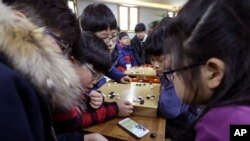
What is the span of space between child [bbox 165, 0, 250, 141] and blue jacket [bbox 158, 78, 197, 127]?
0.46 metres

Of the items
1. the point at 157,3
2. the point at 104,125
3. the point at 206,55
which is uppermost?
the point at 157,3

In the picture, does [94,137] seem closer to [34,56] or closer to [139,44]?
[34,56]

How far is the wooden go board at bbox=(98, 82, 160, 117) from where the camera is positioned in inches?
40.4

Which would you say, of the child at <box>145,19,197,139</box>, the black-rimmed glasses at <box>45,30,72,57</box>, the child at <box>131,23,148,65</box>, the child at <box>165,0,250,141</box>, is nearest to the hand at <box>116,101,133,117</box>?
the child at <box>145,19,197,139</box>

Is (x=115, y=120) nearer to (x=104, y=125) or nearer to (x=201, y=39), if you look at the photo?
(x=104, y=125)

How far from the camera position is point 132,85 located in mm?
1420

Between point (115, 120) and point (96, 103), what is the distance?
117mm

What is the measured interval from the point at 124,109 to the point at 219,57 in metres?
0.58

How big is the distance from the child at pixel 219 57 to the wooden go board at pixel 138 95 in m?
0.47

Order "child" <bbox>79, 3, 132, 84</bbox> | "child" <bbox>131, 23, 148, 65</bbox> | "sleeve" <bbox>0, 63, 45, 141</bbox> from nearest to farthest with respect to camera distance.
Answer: "sleeve" <bbox>0, 63, 45, 141</bbox>, "child" <bbox>79, 3, 132, 84</bbox>, "child" <bbox>131, 23, 148, 65</bbox>

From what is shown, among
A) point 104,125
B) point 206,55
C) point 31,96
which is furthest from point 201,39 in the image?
point 104,125

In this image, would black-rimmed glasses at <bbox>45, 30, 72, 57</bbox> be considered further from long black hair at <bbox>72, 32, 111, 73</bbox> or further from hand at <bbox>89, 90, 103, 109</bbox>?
hand at <bbox>89, 90, 103, 109</bbox>

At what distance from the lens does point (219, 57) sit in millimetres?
525

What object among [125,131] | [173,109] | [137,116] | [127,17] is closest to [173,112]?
[173,109]
